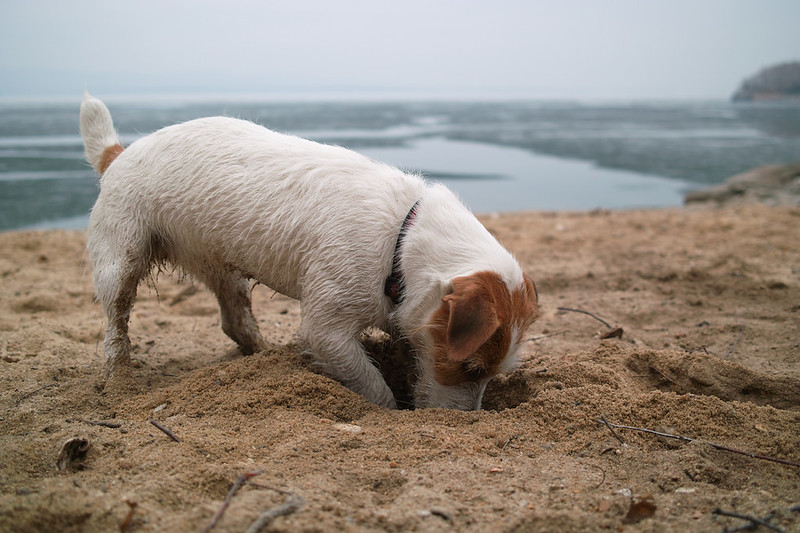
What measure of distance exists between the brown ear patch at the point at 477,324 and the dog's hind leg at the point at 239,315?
1943 millimetres

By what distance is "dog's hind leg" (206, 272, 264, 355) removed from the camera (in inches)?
183

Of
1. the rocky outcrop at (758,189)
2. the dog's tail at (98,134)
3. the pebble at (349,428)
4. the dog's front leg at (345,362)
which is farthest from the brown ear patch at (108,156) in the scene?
the rocky outcrop at (758,189)

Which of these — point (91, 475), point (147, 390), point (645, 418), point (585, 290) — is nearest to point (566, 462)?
point (645, 418)

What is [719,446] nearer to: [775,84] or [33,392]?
[33,392]

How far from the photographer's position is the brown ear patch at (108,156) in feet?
14.6

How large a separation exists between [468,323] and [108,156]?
3174mm

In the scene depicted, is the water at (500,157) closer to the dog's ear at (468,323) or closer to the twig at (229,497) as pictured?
the dog's ear at (468,323)

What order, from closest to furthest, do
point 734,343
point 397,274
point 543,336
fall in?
point 397,274 → point 734,343 → point 543,336

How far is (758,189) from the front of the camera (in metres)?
11.4

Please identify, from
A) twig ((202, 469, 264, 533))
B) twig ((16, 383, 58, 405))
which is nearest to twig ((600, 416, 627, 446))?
twig ((202, 469, 264, 533))

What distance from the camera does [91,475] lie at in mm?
2553

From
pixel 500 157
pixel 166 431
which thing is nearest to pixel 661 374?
pixel 166 431

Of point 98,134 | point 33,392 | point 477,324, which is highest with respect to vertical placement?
point 98,134

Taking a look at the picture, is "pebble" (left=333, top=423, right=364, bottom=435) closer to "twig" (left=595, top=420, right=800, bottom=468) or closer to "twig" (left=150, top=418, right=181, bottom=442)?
"twig" (left=150, top=418, right=181, bottom=442)
